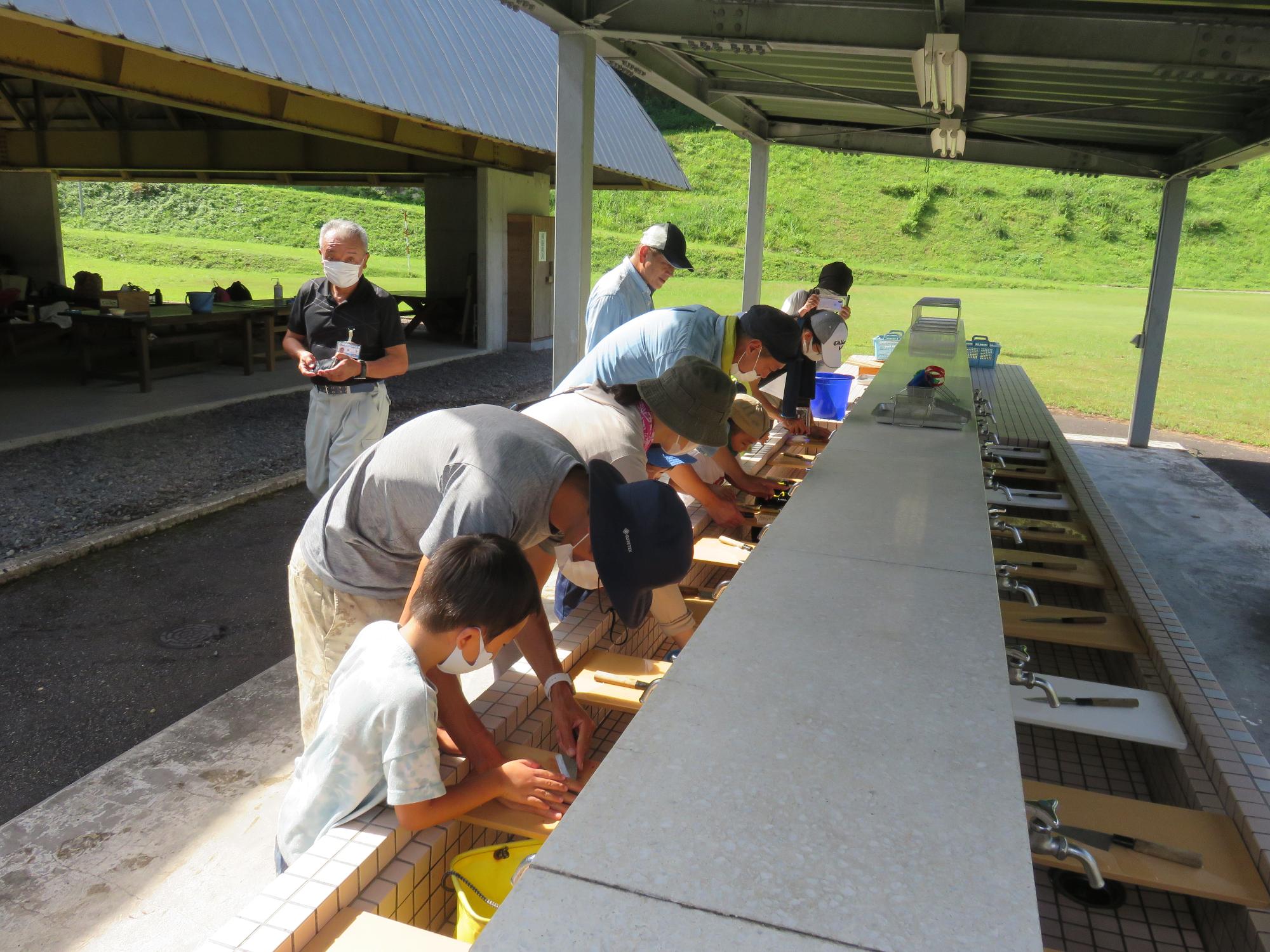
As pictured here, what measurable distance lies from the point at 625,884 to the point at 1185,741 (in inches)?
73.8

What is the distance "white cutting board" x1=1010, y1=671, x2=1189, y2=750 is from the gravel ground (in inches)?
207

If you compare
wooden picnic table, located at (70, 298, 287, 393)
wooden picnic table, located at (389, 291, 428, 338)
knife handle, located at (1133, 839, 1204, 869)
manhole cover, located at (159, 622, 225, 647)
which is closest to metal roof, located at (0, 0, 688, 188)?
wooden picnic table, located at (70, 298, 287, 393)

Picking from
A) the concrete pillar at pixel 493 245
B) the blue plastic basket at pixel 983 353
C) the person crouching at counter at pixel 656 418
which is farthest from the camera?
the concrete pillar at pixel 493 245

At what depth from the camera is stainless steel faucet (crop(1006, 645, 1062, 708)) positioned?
94.0 inches

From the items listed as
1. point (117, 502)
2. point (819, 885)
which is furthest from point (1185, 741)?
point (117, 502)

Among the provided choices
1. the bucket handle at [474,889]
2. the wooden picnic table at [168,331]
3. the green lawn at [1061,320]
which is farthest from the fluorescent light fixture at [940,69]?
the green lawn at [1061,320]

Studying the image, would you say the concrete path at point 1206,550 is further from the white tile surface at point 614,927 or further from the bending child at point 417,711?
the white tile surface at point 614,927

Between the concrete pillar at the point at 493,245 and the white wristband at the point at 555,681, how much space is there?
12667 millimetres

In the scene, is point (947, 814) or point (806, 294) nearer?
point (947, 814)

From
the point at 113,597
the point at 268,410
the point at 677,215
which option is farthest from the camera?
the point at 677,215

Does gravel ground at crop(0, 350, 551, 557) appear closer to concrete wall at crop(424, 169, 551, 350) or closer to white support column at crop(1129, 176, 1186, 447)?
concrete wall at crop(424, 169, 551, 350)

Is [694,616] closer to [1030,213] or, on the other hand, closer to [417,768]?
[417,768]

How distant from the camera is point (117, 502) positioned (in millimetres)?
6281

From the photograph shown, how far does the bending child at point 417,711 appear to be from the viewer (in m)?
1.77
